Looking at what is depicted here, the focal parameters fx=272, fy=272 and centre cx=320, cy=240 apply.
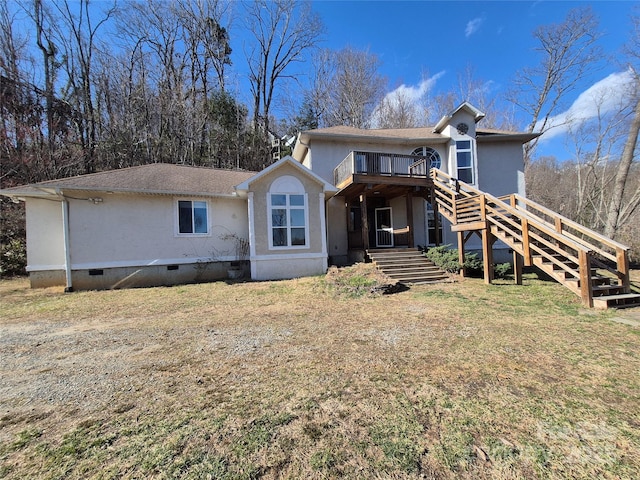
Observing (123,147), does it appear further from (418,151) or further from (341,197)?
(418,151)

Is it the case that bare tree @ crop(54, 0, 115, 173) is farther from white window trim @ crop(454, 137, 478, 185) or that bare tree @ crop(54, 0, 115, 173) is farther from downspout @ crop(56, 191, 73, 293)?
white window trim @ crop(454, 137, 478, 185)

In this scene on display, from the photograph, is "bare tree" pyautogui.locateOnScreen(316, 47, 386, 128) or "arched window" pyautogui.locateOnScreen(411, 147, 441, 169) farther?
"bare tree" pyautogui.locateOnScreen(316, 47, 386, 128)

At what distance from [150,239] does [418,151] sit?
504 inches

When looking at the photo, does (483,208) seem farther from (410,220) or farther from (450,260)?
(410,220)

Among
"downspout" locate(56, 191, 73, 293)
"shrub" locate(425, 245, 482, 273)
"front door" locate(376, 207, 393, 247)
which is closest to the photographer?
"downspout" locate(56, 191, 73, 293)

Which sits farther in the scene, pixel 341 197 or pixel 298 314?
pixel 341 197

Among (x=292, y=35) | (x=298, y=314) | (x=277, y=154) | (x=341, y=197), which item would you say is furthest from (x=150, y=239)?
(x=292, y=35)

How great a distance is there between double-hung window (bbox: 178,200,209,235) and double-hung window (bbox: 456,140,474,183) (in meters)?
11.9

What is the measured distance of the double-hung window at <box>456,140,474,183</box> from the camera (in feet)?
43.6

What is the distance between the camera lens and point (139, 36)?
20984 millimetres

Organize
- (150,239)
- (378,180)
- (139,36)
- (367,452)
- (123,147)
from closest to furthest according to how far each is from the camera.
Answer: (367,452) → (150,239) → (378,180) → (123,147) → (139,36)

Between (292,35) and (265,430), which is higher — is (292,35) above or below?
above

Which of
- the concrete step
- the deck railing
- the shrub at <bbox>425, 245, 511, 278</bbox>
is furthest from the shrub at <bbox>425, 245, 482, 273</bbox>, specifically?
the concrete step

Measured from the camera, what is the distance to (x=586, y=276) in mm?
5727
